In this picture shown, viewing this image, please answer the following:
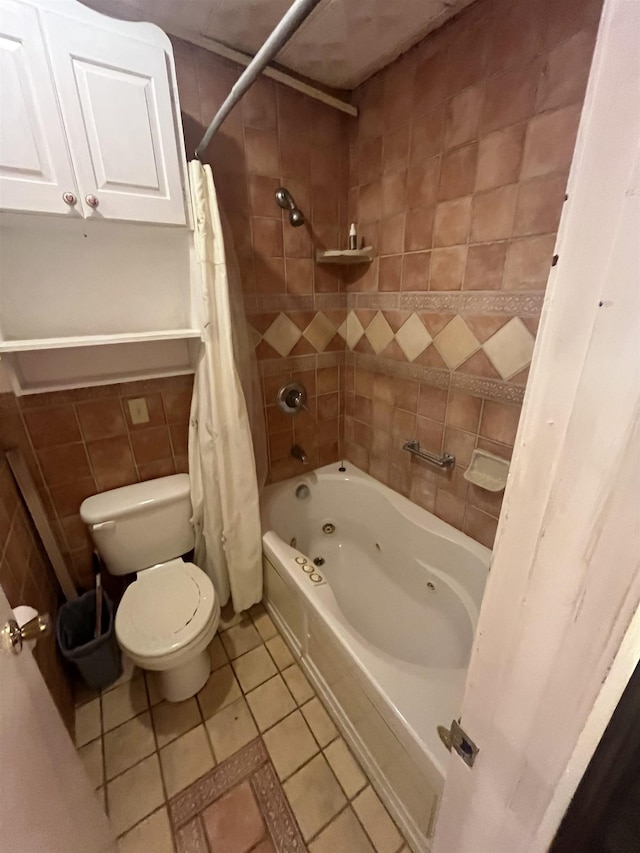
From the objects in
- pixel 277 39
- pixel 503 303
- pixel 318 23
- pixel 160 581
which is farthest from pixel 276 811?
pixel 318 23

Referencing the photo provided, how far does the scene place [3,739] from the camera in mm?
490

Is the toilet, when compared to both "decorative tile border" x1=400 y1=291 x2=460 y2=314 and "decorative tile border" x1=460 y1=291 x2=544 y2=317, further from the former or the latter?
"decorative tile border" x1=460 y1=291 x2=544 y2=317

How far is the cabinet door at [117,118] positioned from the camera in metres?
0.94

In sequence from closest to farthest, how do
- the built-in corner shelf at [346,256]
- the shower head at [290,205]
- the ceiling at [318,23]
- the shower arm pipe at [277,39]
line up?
1. the shower arm pipe at [277,39]
2. the ceiling at [318,23]
3. the shower head at [290,205]
4. the built-in corner shelf at [346,256]

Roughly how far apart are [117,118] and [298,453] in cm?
146

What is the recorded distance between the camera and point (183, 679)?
52.5 inches

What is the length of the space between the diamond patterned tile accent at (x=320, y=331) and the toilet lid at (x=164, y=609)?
1203mm

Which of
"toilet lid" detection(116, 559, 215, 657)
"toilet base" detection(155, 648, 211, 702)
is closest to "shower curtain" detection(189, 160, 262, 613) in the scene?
"toilet lid" detection(116, 559, 215, 657)

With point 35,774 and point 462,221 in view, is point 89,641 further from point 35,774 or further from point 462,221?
point 462,221

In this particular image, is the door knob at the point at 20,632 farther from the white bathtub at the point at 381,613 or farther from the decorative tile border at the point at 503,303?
the decorative tile border at the point at 503,303

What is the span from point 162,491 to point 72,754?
0.84 m

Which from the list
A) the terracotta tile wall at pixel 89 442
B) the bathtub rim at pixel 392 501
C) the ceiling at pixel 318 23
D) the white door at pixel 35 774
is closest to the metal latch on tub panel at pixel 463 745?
the white door at pixel 35 774

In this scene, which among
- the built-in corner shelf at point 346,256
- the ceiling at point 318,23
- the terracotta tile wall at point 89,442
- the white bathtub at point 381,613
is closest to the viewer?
the white bathtub at point 381,613

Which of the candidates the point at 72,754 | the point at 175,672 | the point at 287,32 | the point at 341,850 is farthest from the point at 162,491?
the point at 287,32
